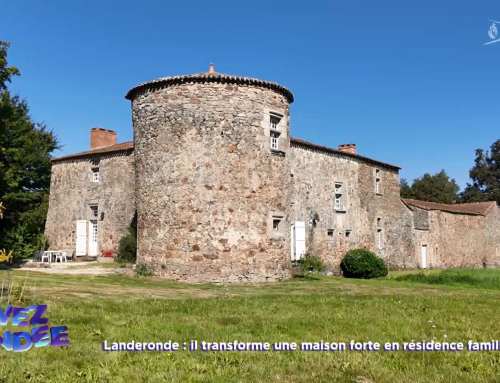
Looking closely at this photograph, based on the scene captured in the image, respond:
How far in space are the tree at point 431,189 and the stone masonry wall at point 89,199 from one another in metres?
37.0

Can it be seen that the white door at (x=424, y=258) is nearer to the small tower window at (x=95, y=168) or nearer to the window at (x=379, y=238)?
the window at (x=379, y=238)

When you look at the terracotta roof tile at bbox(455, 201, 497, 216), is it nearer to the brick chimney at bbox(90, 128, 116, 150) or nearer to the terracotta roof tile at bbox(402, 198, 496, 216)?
the terracotta roof tile at bbox(402, 198, 496, 216)

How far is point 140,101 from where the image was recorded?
1609 cm

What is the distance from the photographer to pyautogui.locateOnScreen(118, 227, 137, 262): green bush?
20.7 meters

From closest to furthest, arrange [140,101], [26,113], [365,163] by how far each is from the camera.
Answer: [140,101] < [365,163] < [26,113]

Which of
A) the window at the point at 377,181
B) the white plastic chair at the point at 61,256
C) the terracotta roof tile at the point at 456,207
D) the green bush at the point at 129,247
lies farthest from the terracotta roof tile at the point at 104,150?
the terracotta roof tile at the point at 456,207

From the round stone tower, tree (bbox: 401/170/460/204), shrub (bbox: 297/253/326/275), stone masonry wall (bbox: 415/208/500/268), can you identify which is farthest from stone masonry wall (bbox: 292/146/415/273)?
tree (bbox: 401/170/460/204)

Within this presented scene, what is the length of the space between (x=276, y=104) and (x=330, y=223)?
9.08 metres

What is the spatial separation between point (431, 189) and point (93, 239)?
128ft

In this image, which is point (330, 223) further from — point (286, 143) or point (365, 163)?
point (286, 143)

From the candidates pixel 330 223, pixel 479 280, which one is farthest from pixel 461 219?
pixel 479 280

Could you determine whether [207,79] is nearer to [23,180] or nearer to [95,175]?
[95,175]

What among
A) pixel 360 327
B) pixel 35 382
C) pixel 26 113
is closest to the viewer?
pixel 35 382

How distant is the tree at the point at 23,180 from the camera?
24.2 meters
